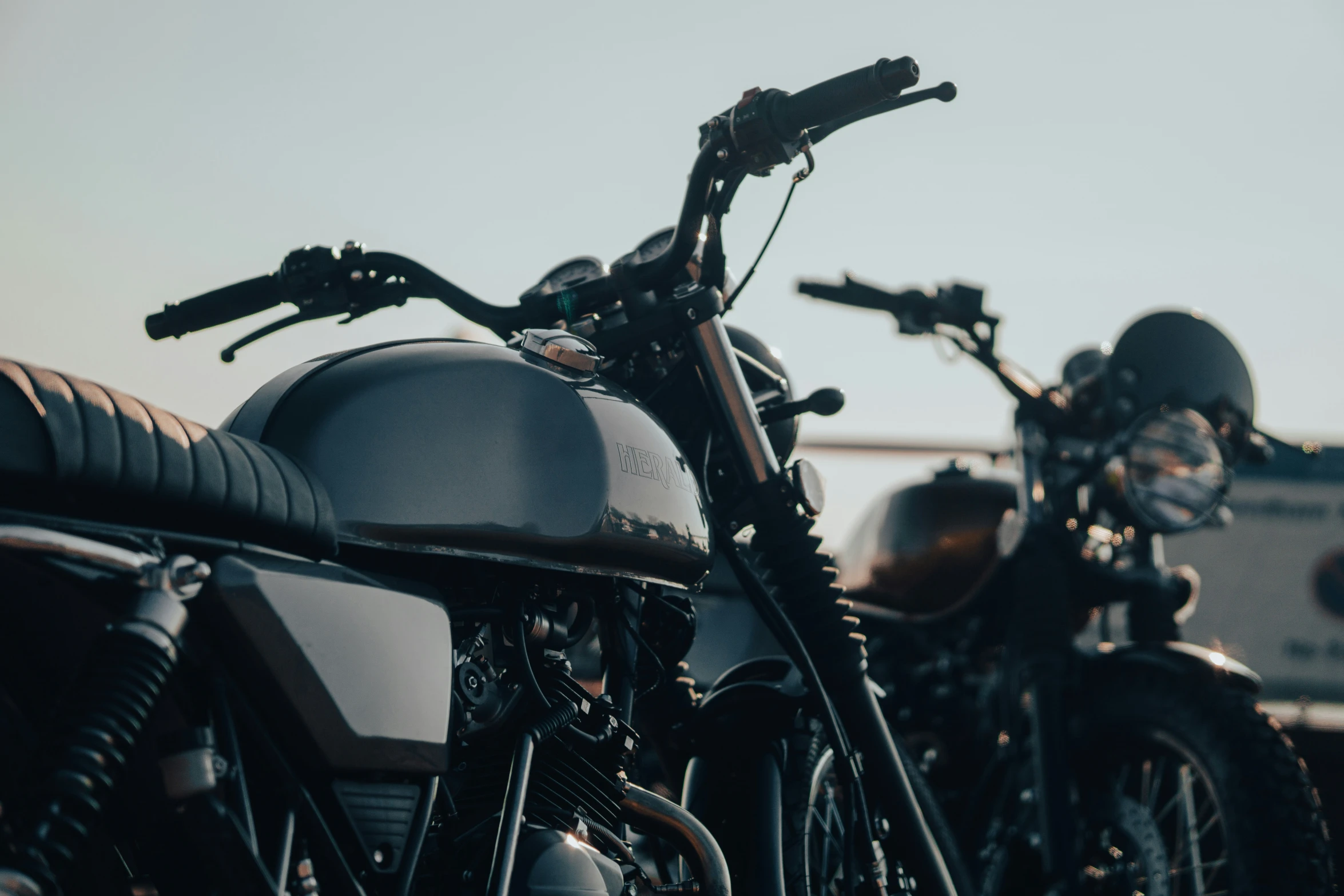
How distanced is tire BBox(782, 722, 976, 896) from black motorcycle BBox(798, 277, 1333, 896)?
2.50 feet

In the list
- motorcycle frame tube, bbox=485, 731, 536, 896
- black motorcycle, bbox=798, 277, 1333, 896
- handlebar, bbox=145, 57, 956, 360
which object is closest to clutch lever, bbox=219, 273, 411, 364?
handlebar, bbox=145, 57, 956, 360

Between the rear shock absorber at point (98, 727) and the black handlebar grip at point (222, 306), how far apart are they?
1.02 m

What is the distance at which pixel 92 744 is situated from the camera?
1.04 m

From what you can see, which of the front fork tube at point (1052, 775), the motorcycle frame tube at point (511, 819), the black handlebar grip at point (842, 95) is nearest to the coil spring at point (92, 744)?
the motorcycle frame tube at point (511, 819)

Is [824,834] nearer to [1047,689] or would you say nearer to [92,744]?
[1047,689]

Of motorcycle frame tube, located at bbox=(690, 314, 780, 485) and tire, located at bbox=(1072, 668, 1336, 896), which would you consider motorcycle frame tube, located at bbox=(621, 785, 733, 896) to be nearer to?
motorcycle frame tube, located at bbox=(690, 314, 780, 485)

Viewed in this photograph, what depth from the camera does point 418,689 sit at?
1354 mm

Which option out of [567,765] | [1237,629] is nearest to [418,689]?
[567,765]

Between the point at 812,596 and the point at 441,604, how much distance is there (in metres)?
0.89

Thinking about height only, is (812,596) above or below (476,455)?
below

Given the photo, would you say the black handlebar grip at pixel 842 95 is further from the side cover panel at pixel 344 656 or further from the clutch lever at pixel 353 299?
the side cover panel at pixel 344 656

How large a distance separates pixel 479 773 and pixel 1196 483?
256cm

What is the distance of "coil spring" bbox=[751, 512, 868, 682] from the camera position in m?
2.12

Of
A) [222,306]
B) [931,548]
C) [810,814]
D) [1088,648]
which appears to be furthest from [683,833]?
[931,548]
